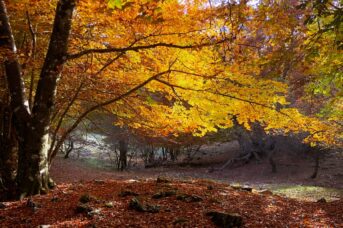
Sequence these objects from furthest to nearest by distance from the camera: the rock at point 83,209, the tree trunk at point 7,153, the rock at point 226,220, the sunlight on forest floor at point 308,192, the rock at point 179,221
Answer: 1. the sunlight on forest floor at point 308,192
2. the tree trunk at point 7,153
3. the rock at point 83,209
4. the rock at point 226,220
5. the rock at point 179,221

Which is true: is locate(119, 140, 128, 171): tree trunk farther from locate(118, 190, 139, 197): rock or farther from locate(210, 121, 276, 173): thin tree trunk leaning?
locate(118, 190, 139, 197): rock

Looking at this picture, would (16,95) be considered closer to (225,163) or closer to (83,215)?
(83,215)

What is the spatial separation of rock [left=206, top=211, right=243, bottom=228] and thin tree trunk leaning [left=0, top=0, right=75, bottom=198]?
3.59m

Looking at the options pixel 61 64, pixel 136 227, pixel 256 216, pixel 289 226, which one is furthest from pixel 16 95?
pixel 289 226

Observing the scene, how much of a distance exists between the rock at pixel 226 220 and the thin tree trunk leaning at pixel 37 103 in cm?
359

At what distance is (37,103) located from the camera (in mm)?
6445

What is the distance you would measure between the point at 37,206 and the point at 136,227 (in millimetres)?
2037

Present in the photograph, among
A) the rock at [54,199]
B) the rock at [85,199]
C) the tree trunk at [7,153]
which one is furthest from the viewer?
the tree trunk at [7,153]

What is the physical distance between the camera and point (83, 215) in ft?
17.5

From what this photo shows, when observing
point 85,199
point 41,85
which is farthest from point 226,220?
point 41,85

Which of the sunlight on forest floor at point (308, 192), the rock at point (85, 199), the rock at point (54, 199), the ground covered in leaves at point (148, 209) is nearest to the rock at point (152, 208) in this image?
the ground covered in leaves at point (148, 209)

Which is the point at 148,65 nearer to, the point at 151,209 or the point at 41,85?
the point at 41,85

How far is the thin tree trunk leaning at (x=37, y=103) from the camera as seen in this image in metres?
6.38

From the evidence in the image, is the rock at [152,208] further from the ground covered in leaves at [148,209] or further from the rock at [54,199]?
the rock at [54,199]
